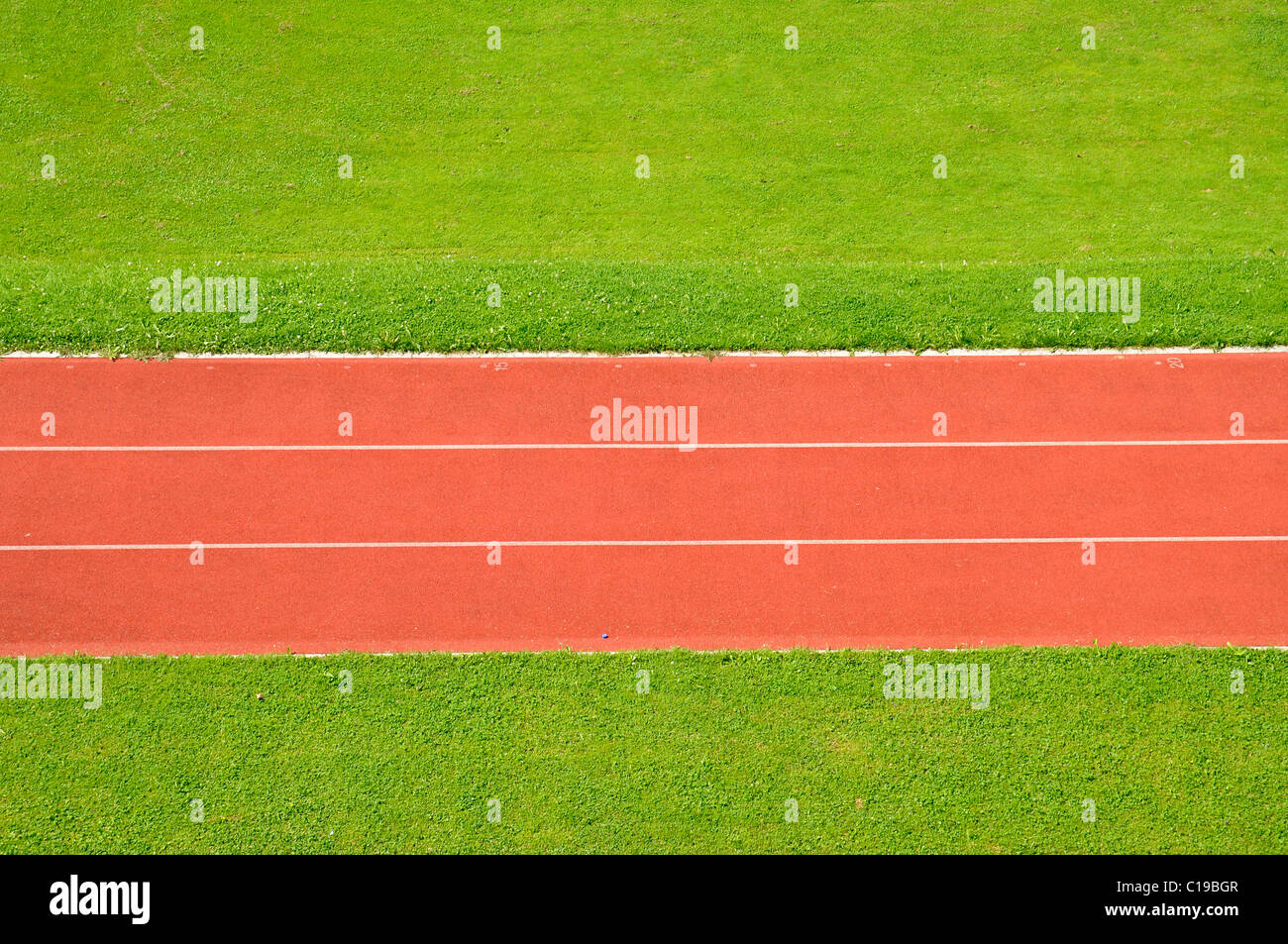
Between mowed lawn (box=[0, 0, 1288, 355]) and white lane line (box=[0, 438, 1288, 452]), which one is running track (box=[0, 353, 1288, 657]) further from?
mowed lawn (box=[0, 0, 1288, 355])

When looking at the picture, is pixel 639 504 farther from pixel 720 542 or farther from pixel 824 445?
pixel 824 445

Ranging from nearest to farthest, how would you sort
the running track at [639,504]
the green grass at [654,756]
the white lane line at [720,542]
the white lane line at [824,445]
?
the green grass at [654,756] < the running track at [639,504] < the white lane line at [720,542] < the white lane line at [824,445]

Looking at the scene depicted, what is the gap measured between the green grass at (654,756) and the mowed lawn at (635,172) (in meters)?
4.57

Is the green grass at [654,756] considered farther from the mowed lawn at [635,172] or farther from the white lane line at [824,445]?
the mowed lawn at [635,172]

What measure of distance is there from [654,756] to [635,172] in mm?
8871

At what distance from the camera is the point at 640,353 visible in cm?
1167

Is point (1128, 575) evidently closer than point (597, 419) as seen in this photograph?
Yes

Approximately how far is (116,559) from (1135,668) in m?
12.3

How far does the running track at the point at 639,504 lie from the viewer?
10.2 meters

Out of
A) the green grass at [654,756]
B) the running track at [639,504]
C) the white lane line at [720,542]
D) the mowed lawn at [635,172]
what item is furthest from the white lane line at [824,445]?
the green grass at [654,756]

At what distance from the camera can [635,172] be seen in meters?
13.3

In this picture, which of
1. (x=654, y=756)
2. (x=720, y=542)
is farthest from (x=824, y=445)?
(x=654, y=756)

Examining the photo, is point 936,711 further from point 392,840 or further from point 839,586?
point 392,840

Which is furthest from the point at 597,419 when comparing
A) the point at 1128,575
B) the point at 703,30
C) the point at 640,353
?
the point at 703,30
